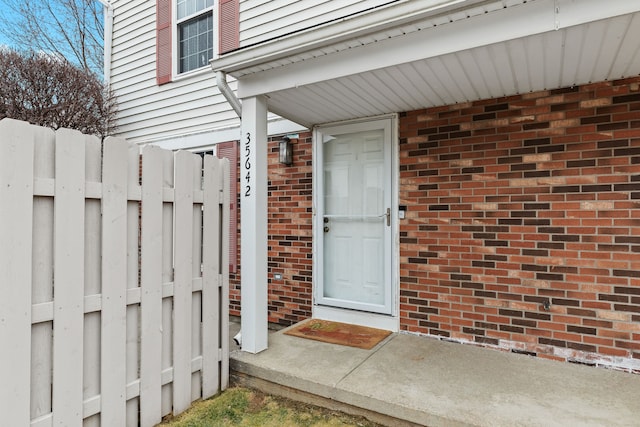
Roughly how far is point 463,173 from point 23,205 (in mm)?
3201

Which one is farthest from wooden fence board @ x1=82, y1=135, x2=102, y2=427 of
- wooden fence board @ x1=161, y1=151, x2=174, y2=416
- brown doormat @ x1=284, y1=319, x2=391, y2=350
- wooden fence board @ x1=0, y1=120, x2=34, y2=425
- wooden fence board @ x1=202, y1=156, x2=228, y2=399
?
brown doormat @ x1=284, y1=319, x2=391, y2=350

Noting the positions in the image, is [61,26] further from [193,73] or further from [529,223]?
[529,223]

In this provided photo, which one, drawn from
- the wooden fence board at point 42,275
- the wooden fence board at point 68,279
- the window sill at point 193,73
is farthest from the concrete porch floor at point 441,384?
the window sill at point 193,73

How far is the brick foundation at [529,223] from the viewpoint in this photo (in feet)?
9.48

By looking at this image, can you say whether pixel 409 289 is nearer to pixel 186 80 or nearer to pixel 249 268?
pixel 249 268

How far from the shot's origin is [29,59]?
5.85 metres

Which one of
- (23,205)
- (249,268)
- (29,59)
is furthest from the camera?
(29,59)

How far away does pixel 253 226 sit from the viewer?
3.13m

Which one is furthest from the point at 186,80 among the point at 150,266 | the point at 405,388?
the point at 405,388

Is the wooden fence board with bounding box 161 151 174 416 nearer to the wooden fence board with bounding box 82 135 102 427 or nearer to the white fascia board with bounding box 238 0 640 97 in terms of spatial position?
the wooden fence board with bounding box 82 135 102 427

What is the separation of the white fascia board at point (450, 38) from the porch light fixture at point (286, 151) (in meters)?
1.29

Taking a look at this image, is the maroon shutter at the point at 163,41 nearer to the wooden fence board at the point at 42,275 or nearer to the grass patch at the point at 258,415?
the wooden fence board at the point at 42,275

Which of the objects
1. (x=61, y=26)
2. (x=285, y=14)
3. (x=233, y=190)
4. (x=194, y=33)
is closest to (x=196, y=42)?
(x=194, y=33)

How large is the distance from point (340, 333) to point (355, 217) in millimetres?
1197
